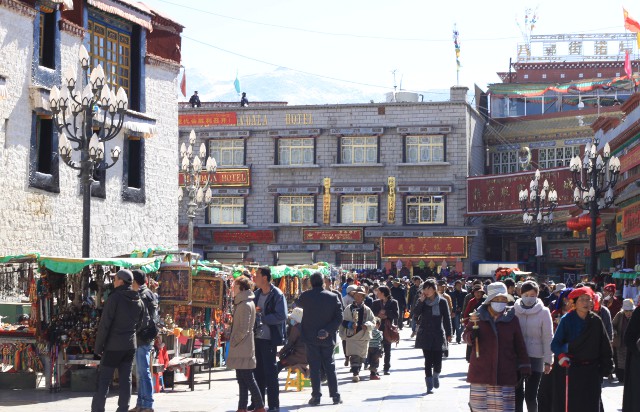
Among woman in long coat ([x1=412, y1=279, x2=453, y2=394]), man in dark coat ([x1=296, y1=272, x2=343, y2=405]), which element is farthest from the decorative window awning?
man in dark coat ([x1=296, y1=272, x2=343, y2=405])

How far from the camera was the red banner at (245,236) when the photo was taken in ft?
178

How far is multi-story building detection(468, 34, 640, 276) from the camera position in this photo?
51.1 meters

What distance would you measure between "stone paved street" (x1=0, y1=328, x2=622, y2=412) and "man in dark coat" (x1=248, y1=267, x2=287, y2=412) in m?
0.83

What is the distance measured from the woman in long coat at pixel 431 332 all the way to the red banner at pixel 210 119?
1513 inches

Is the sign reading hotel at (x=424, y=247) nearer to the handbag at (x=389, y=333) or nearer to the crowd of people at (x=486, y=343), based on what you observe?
the handbag at (x=389, y=333)

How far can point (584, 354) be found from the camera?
35.4 feet

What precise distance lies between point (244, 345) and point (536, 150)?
43.9m

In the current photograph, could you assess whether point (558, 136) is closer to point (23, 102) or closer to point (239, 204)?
point (239, 204)

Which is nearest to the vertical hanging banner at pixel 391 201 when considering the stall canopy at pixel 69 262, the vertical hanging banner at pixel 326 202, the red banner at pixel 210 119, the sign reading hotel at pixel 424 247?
the sign reading hotel at pixel 424 247

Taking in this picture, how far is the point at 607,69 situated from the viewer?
65.4 m

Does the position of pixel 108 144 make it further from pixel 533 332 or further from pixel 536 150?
pixel 536 150

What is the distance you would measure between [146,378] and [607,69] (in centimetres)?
5648

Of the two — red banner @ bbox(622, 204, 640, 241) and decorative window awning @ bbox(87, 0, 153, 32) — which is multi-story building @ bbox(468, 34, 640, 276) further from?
decorative window awning @ bbox(87, 0, 153, 32)

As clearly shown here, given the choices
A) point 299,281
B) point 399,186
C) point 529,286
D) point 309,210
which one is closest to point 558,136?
point 399,186
